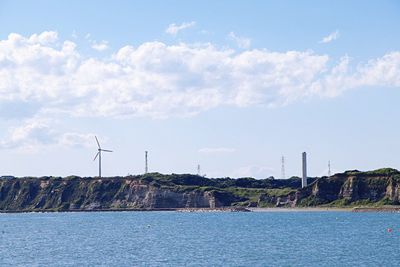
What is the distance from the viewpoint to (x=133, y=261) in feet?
321

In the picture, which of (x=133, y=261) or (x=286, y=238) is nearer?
(x=133, y=261)

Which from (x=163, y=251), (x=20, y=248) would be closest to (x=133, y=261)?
(x=163, y=251)

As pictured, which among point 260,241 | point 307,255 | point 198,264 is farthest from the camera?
point 260,241

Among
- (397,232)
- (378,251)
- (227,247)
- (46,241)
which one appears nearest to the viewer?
(378,251)

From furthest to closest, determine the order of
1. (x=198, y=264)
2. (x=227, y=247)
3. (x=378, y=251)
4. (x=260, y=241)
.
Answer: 1. (x=260, y=241)
2. (x=227, y=247)
3. (x=378, y=251)
4. (x=198, y=264)

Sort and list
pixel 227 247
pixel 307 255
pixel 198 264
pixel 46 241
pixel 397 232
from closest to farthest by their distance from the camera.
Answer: pixel 198 264
pixel 307 255
pixel 227 247
pixel 46 241
pixel 397 232

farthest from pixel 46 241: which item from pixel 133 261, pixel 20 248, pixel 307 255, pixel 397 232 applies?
pixel 397 232

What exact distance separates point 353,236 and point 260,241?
21167mm

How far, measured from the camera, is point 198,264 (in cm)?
9425

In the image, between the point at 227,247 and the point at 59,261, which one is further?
the point at 227,247

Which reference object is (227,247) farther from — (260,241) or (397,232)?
(397,232)

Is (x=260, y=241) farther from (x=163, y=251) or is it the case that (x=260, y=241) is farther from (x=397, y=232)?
(x=397, y=232)

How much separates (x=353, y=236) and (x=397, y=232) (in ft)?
60.0

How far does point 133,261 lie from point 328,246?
1339 inches
